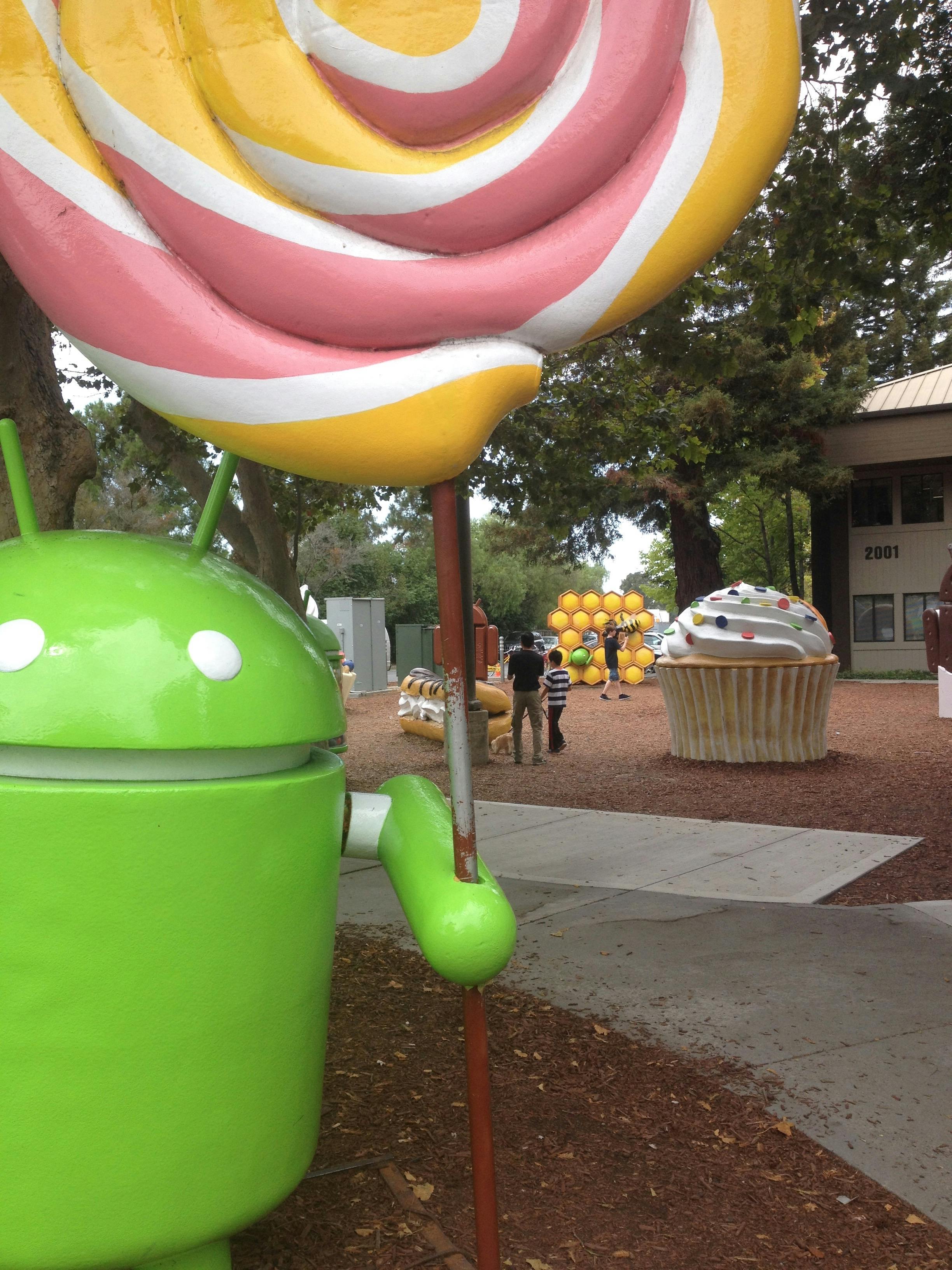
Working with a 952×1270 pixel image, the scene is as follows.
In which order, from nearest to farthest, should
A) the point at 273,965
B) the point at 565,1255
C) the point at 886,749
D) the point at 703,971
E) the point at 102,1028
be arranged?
1. the point at 102,1028
2. the point at 273,965
3. the point at 565,1255
4. the point at 703,971
5. the point at 886,749

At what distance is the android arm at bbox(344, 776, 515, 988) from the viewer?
166 centimetres

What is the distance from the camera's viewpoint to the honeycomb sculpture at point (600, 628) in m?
22.8

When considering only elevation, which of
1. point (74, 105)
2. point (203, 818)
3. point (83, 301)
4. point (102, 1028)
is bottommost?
point (102, 1028)

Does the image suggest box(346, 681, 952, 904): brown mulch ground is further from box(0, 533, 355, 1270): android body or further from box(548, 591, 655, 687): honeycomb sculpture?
box(548, 591, 655, 687): honeycomb sculpture

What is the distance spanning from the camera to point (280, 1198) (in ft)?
6.07

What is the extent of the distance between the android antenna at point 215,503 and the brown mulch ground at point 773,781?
442cm

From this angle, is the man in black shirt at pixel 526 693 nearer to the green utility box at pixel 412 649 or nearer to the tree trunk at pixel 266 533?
the tree trunk at pixel 266 533

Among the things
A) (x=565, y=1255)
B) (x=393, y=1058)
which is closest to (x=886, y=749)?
(x=393, y=1058)

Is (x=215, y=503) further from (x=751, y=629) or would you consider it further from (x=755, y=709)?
(x=755, y=709)

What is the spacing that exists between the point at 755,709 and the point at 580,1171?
7479 millimetres

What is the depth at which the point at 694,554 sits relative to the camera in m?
24.5

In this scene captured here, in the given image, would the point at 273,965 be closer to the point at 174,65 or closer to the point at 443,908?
the point at 443,908

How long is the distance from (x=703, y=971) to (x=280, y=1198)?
2.72 m

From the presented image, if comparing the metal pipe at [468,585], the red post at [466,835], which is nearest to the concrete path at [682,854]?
the metal pipe at [468,585]
